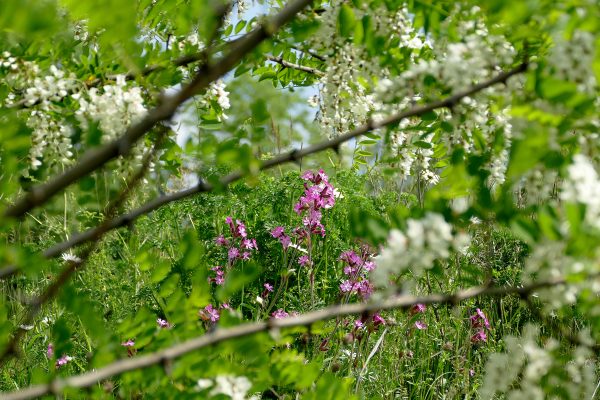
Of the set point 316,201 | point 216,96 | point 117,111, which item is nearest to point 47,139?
point 117,111

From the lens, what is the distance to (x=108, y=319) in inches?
161

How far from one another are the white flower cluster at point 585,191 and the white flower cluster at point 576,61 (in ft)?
0.60

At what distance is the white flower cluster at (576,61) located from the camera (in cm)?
122

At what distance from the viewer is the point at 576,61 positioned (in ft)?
4.04

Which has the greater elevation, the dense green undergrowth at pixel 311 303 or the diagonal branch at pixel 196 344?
the diagonal branch at pixel 196 344

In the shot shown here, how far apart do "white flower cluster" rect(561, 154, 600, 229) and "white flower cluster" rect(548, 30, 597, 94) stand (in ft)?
0.60

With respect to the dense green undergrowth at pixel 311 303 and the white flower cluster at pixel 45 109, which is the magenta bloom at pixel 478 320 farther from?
the white flower cluster at pixel 45 109

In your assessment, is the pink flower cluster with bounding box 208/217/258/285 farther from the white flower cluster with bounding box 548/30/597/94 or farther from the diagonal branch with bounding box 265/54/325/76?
the white flower cluster with bounding box 548/30/597/94

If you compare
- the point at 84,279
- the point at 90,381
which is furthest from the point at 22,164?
the point at 84,279

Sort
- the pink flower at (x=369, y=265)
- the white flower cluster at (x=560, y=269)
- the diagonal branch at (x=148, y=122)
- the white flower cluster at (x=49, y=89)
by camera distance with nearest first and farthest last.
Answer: the diagonal branch at (x=148, y=122) < the white flower cluster at (x=560, y=269) < the white flower cluster at (x=49, y=89) < the pink flower at (x=369, y=265)

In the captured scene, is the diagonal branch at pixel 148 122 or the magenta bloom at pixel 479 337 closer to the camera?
the diagonal branch at pixel 148 122

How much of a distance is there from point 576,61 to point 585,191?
26 cm

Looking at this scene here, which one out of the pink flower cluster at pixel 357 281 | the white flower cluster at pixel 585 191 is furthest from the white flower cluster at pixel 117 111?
the pink flower cluster at pixel 357 281

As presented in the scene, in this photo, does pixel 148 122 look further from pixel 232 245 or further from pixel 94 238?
pixel 232 245
